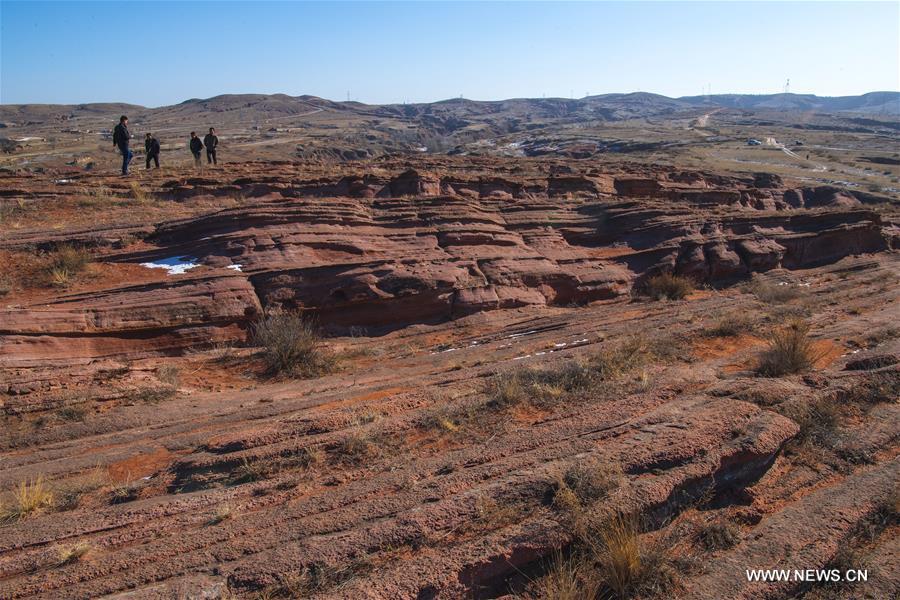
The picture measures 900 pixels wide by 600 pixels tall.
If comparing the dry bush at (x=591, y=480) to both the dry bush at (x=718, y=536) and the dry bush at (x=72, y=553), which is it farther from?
the dry bush at (x=72, y=553)

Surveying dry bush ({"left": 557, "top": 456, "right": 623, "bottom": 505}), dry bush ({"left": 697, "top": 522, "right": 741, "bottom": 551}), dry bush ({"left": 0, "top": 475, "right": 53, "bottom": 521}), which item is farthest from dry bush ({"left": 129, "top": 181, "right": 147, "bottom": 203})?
dry bush ({"left": 697, "top": 522, "right": 741, "bottom": 551})

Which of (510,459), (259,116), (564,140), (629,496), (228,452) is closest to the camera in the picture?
(629,496)

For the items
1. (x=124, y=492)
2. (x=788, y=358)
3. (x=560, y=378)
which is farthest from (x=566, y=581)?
(x=788, y=358)

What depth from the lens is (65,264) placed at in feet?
36.9

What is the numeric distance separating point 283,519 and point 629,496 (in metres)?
2.96

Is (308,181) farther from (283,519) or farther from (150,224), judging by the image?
(283,519)

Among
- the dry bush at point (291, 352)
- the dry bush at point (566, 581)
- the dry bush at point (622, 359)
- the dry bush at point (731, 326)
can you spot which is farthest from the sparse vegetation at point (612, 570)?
the dry bush at point (291, 352)

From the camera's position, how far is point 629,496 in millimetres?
4496

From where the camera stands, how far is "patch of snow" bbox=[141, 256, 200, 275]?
12070 millimetres

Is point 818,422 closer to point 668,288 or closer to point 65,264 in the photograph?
point 668,288

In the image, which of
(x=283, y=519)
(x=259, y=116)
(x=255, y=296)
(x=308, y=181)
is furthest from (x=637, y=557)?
(x=259, y=116)

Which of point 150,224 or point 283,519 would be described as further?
point 150,224

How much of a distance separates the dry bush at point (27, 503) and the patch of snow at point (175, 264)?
7.59 m

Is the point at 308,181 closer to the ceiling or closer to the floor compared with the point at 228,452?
closer to the ceiling
